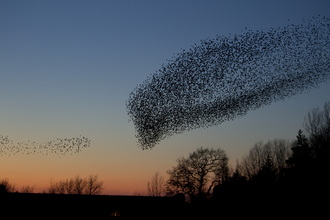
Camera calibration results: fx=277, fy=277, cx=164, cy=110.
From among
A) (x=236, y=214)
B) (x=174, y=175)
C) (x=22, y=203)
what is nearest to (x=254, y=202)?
(x=236, y=214)

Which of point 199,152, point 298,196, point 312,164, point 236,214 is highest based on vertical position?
point 199,152

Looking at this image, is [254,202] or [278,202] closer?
[278,202]

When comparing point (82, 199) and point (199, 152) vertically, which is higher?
point (199, 152)

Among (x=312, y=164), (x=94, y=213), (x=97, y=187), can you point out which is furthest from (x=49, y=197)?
(x=97, y=187)

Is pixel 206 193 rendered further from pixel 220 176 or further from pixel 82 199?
pixel 82 199

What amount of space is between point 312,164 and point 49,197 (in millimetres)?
36545

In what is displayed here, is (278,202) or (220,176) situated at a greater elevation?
(220,176)

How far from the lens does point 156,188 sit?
89750 mm

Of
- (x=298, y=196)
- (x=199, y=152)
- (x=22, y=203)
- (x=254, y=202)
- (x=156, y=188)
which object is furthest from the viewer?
(x=156, y=188)

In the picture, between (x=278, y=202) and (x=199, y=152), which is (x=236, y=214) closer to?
(x=278, y=202)

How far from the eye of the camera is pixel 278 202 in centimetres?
2969

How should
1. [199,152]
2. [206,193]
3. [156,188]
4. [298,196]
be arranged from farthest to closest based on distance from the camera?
[156,188], [199,152], [206,193], [298,196]

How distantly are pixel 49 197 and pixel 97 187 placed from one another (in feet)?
167

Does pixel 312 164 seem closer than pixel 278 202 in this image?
No
